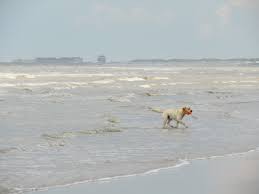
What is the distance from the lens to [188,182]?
8.52 meters

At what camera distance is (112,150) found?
1173cm

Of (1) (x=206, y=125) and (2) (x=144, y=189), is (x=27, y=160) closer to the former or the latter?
(2) (x=144, y=189)

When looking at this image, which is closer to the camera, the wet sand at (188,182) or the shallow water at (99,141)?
the wet sand at (188,182)

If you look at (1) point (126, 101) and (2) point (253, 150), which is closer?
(2) point (253, 150)

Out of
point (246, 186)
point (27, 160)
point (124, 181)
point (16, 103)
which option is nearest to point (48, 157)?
point (27, 160)

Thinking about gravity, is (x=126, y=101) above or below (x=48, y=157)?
above

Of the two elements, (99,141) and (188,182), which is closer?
(188,182)

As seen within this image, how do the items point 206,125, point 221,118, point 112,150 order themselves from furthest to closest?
1. point 221,118
2. point 206,125
3. point 112,150

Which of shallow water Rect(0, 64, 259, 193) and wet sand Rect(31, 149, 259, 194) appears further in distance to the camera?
shallow water Rect(0, 64, 259, 193)

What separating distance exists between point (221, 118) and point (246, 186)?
1100 cm

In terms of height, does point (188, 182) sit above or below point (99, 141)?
below

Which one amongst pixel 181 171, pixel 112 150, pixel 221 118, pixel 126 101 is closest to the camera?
pixel 181 171

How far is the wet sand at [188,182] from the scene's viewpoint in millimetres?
7926

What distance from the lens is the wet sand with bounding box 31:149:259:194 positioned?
7.93m
